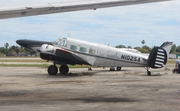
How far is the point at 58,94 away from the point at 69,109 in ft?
11.2

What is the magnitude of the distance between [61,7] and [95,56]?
15552mm

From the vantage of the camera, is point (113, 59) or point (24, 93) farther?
point (113, 59)

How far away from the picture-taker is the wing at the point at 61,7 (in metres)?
9.57

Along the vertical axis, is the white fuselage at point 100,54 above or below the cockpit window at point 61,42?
below

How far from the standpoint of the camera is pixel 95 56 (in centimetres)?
2516

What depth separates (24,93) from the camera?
13133 millimetres

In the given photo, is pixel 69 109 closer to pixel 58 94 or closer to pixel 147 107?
pixel 147 107

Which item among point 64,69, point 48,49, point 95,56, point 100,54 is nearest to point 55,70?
point 64,69

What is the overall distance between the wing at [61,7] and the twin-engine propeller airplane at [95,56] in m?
13.7

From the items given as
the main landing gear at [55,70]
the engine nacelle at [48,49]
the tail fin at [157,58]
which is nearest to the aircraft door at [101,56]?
the main landing gear at [55,70]

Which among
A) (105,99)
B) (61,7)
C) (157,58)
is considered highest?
(61,7)

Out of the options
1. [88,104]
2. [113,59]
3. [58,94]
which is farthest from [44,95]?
[113,59]

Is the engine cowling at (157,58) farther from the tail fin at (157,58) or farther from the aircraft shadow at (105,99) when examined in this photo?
the aircraft shadow at (105,99)

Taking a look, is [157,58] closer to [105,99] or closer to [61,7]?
[105,99]
